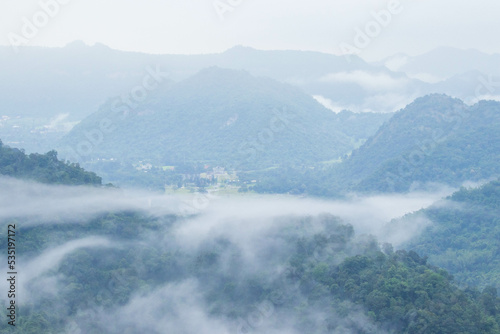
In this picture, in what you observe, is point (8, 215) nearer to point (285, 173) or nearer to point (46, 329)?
point (46, 329)

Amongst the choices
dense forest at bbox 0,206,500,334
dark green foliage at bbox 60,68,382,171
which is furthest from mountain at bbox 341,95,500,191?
dense forest at bbox 0,206,500,334

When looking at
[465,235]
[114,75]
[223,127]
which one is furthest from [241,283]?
[114,75]

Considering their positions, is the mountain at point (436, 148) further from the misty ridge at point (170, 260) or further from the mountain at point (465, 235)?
the misty ridge at point (170, 260)

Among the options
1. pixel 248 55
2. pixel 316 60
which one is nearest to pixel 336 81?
pixel 316 60

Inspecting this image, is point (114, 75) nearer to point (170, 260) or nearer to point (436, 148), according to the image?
point (436, 148)

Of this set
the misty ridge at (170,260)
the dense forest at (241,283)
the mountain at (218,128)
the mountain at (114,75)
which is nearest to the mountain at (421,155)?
the mountain at (218,128)

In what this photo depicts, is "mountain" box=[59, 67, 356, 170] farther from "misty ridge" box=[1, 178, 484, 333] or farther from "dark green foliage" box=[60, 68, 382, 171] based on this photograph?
"misty ridge" box=[1, 178, 484, 333]
